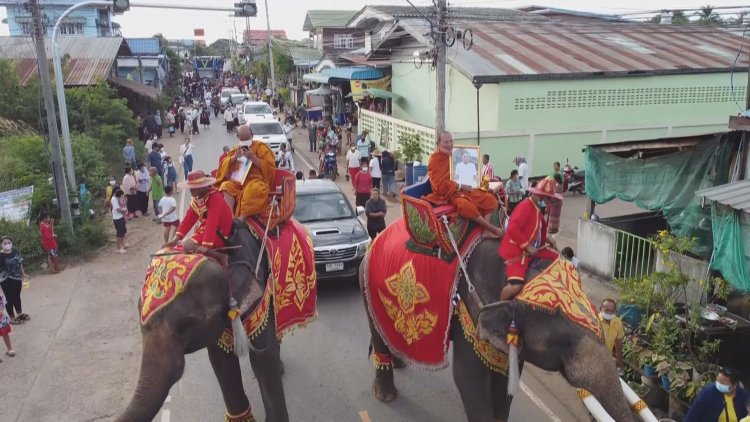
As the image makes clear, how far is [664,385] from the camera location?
6.57 metres

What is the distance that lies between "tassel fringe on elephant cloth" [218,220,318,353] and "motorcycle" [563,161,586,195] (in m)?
11.8

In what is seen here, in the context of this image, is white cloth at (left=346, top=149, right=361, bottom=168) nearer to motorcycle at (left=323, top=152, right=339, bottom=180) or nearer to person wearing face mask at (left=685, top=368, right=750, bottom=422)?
motorcycle at (left=323, top=152, right=339, bottom=180)

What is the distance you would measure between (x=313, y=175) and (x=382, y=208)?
13.0 ft

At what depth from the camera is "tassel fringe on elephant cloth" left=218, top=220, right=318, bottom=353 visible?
5632mm

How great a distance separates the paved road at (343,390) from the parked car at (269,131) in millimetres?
14945

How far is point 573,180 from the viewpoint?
1759 centimetres

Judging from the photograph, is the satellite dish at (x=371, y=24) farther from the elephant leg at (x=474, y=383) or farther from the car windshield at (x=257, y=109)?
the elephant leg at (x=474, y=383)

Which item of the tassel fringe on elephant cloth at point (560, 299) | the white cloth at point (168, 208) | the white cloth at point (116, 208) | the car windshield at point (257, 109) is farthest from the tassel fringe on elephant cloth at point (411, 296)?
the car windshield at point (257, 109)

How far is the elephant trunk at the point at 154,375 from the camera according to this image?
4198mm

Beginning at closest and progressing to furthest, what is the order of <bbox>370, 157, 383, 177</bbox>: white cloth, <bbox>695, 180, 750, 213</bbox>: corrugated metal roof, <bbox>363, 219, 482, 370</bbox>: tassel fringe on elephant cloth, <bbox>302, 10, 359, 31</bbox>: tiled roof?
1. <bbox>363, 219, 482, 370</bbox>: tassel fringe on elephant cloth
2. <bbox>695, 180, 750, 213</bbox>: corrugated metal roof
3. <bbox>370, 157, 383, 177</bbox>: white cloth
4. <bbox>302, 10, 359, 31</bbox>: tiled roof

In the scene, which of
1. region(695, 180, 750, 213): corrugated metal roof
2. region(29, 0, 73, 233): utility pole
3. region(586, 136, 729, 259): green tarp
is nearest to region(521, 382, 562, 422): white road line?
region(695, 180, 750, 213): corrugated metal roof

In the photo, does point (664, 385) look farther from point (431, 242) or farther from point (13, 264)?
point (13, 264)

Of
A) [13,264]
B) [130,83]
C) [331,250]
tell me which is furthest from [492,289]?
[130,83]

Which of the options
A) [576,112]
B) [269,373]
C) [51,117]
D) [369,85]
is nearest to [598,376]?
[269,373]
